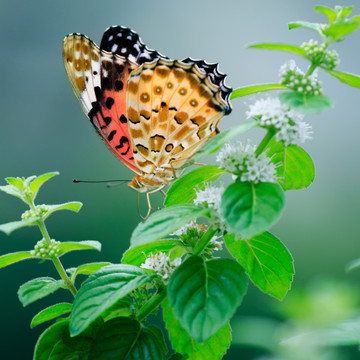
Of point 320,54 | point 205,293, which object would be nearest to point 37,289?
point 205,293

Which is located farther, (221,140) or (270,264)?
(270,264)

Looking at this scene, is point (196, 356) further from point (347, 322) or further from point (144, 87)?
point (144, 87)

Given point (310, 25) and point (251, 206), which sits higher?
point (310, 25)

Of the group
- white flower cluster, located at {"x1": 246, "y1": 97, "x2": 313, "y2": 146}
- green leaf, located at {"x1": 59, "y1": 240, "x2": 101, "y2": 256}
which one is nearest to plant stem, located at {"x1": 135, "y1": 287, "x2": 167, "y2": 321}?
green leaf, located at {"x1": 59, "y1": 240, "x2": 101, "y2": 256}

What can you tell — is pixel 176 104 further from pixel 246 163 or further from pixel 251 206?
pixel 251 206

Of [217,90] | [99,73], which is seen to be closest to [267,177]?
[217,90]

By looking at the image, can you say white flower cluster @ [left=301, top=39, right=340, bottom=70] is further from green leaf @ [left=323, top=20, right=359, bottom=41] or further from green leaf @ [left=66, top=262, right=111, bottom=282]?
green leaf @ [left=66, top=262, right=111, bottom=282]
